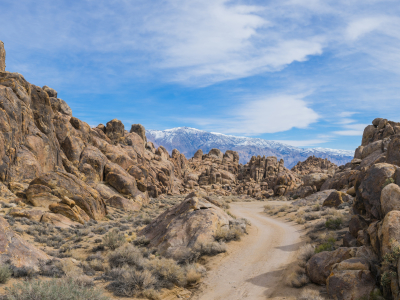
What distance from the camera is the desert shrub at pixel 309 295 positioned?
8.30 metres

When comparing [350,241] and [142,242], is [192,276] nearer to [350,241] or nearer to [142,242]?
[142,242]

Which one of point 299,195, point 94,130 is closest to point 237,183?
point 299,195

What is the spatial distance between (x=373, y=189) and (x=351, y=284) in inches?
204

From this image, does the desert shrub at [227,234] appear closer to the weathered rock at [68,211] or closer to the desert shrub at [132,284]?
the desert shrub at [132,284]

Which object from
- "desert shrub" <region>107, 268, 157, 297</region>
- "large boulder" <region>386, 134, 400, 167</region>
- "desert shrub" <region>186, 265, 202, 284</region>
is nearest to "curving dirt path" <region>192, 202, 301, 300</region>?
"desert shrub" <region>186, 265, 202, 284</region>

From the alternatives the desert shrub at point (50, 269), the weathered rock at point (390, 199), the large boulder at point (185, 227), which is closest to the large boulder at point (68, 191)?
the large boulder at point (185, 227)

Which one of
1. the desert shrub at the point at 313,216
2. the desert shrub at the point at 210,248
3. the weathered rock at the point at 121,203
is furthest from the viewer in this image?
the weathered rock at the point at 121,203

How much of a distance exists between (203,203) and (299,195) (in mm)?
36692

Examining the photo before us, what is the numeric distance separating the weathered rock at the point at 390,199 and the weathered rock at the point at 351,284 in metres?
2.57

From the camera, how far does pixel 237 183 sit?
93250mm

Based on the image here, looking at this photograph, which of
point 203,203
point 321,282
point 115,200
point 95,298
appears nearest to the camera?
point 95,298

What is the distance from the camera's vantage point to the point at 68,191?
23453mm

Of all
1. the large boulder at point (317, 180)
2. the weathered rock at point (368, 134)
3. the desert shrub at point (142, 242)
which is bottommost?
the desert shrub at point (142, 242)

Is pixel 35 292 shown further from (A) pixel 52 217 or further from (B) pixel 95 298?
(A) pixel 52 217
